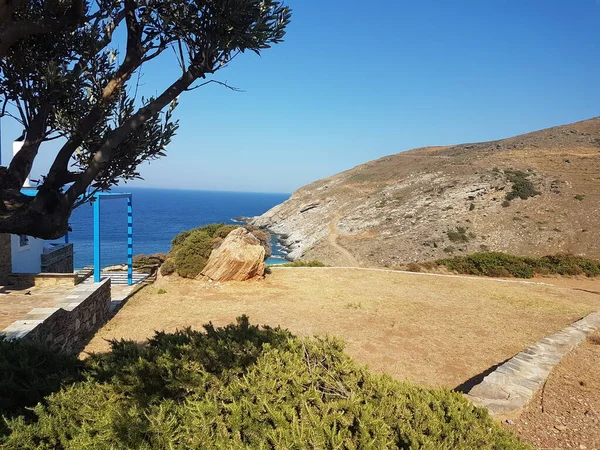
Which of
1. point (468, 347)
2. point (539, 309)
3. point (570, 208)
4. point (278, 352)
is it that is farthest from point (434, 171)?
point (278, 352)

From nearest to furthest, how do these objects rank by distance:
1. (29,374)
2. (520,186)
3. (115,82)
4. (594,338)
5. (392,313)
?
1. (29,374)
2. (115,82)
3. (594,338)
4. (392,313)
5. (520,186)

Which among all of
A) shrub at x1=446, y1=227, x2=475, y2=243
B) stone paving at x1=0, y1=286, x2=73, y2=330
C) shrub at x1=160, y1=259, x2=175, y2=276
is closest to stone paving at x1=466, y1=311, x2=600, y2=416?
stone paving at x1=0, y1=286, x2=73, y2=330

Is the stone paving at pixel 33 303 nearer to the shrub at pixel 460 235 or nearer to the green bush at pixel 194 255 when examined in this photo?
the green bush at pixel 194 255

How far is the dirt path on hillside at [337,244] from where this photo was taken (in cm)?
3747

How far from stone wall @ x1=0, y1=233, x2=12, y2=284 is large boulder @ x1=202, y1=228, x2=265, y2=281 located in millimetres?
7060

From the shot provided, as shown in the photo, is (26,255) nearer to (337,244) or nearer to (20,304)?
Result: (20,304)

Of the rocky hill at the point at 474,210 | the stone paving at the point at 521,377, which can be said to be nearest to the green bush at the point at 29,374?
the stone paving at the point at 521,377

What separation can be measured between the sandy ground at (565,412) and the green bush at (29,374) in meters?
5.84

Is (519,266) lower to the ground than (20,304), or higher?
lower

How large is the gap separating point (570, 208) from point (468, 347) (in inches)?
1478

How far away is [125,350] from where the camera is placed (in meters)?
4.93

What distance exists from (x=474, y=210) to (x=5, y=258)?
4289cm

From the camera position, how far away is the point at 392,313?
37.7 ft

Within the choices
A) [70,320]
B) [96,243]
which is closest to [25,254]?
[96,243]
